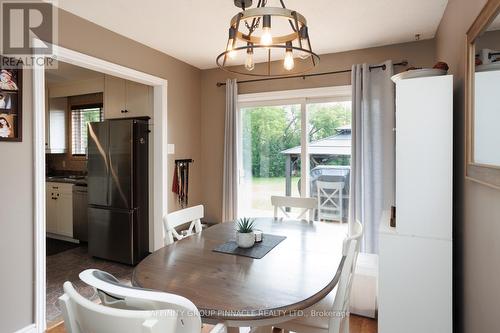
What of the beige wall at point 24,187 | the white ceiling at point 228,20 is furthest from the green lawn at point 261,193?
the beige wall at point 24,187

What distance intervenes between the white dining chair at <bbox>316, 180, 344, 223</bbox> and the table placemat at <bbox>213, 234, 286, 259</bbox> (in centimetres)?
158

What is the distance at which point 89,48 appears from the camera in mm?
2553

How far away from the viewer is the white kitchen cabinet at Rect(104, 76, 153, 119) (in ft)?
11.5

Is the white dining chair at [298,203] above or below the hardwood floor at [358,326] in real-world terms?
above

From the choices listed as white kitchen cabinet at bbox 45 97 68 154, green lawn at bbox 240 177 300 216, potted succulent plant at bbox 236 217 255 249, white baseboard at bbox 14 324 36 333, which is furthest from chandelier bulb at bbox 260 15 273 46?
white kitchen cabinet at bbox 45 97 68 154

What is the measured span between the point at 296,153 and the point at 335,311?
2409 mm

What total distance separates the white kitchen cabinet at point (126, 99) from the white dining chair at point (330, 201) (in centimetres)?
226

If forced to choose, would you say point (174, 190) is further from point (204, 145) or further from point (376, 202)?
point (376, 202)

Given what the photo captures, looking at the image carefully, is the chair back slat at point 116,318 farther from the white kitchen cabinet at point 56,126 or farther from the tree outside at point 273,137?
the white kitchen cabinet at point 56,126

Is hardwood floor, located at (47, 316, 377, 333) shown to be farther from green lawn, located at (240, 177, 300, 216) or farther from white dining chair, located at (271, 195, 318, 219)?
green lawn, located at (240, 177, 300, 216)

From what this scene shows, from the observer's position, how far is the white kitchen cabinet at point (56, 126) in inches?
191

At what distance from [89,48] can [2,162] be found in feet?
3.91

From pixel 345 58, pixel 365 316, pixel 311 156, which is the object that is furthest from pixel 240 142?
pixel 365 316

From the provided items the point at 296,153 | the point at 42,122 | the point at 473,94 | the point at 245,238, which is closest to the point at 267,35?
the point at 473,94
